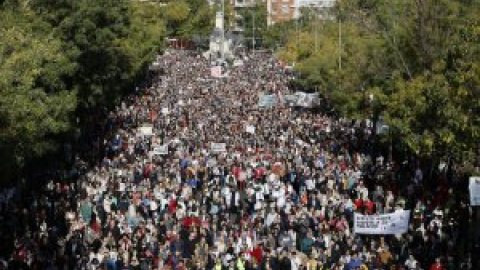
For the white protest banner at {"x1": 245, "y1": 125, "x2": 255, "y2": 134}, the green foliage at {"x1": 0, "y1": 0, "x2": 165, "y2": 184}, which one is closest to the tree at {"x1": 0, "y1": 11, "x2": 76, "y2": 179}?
the green foliage at {"x1": 0, "y1": 0, "x2": 165, "y2": 184}

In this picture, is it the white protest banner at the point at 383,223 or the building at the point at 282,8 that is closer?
the white protest banner at the point at 383,223

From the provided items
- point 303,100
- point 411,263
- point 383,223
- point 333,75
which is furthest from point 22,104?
point 303,100

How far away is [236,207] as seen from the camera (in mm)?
26094

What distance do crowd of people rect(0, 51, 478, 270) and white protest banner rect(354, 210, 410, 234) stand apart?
1.27ft

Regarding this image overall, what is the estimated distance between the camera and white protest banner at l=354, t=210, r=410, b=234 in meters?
20.6

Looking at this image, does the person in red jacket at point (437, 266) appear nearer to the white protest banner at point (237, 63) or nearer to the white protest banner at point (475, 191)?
the white protest banner at point (475, 191)

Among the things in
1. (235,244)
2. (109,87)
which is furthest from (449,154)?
(109,87)

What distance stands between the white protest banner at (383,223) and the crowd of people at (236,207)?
0.39m

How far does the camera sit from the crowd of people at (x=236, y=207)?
20375 mm

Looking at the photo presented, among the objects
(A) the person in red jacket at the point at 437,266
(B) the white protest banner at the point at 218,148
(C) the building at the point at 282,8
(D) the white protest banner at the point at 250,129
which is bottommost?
(C) the building at the point at 282,8

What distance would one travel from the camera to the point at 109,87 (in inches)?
1585

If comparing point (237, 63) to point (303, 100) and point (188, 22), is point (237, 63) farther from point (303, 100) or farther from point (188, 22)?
point (303, 100)

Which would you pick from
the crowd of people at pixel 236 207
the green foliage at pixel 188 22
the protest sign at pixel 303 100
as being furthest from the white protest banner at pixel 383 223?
the green foliage at pixel 188 22

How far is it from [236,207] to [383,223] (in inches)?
252
